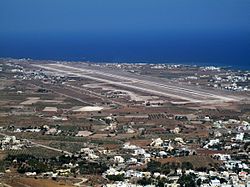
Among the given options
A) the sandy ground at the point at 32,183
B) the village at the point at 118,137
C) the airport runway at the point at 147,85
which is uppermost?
the airport runway at the point at 147,85

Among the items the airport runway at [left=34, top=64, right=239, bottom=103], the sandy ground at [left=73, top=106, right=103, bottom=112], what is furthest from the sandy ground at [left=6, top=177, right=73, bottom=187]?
the airport runway at [left=34, top=64, right=239, bottom=103]

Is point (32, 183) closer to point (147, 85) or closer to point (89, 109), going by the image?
point (89, 109)

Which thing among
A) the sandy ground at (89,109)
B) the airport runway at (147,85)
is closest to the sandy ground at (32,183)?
the sandy ground at (89,109)

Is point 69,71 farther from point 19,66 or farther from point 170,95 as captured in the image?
point 170,95

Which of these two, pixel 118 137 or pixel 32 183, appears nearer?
pixel 32 183

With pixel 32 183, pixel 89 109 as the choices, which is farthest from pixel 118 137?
pixel 32 183

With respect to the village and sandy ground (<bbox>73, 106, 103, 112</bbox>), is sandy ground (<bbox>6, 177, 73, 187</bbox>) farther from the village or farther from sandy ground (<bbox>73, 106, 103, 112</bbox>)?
sandy ground (<bbox>73, 106, 103, 112</bbox>)

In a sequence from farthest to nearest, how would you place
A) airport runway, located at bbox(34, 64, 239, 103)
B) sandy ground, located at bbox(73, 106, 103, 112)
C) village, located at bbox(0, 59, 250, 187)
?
airport runway, located at bbox(34, 64, 239, 103) < sandy ground, located at bbox(73, 106, 103, 112) < village, located at bbox(0, 59, 250, 187)

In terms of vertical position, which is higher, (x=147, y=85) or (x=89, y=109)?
(x=147, y=85)

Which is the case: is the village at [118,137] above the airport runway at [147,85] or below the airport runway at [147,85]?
below

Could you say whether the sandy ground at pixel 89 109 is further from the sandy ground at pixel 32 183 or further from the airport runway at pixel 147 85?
the sandy ground at pixel 32 183
